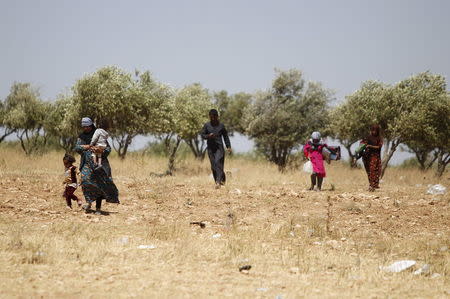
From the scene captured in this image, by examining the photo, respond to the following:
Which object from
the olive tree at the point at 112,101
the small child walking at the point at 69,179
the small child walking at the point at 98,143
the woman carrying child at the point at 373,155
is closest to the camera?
the small child walking at the point at 98,143

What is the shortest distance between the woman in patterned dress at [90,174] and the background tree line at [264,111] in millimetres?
11037

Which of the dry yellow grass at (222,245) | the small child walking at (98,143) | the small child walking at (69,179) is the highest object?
the small child walking at (98,143)

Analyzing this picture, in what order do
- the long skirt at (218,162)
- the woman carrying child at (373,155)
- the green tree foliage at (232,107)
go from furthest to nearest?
the green tree foliage at (232,107) → the long skirt at (218,162) → the woman carrying child at (373,155)

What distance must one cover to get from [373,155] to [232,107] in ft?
90.8

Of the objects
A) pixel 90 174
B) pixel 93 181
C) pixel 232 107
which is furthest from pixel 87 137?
pixel 232 107

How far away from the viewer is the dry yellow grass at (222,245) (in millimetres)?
5145

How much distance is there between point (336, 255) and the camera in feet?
21.5

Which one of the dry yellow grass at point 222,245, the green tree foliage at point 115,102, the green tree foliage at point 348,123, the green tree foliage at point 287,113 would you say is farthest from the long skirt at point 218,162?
the green tree foliage at point 287,113

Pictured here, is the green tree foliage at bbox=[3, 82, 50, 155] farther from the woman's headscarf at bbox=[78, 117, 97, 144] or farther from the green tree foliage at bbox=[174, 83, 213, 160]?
the woman's headscarf at bbox=[78, 117, 97, 144]

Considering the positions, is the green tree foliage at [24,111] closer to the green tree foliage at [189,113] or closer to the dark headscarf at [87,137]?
the green tree foliage at [189,113]

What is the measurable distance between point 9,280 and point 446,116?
23269 mm

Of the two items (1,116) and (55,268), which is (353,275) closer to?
(55,268)

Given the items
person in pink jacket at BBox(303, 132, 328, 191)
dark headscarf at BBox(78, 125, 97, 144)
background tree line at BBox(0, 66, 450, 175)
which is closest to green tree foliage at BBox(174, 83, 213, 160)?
background tree line at BBox(0, 66, 450, 175)

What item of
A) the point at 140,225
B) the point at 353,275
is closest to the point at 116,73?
the point at 140,225
